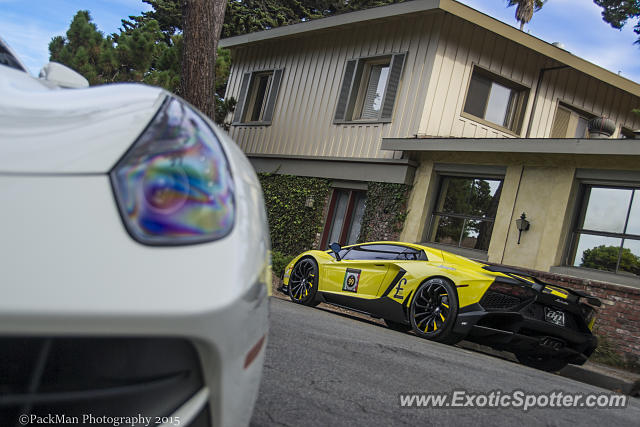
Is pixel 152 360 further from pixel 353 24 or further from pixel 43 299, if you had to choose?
pixel 353 24

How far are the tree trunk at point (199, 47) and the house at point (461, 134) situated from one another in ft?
12.3

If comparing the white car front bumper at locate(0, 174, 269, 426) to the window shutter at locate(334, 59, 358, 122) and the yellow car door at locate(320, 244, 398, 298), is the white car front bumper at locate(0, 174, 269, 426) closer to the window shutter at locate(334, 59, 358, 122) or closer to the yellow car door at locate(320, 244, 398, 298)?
the yellow car door at locate(320, 244, 398, 298)

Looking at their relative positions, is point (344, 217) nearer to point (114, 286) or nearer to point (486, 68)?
point (486, 68)

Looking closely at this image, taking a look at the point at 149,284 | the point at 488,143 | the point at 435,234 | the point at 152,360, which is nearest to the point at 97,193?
the point at 149,284

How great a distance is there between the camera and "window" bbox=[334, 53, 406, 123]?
1482cm

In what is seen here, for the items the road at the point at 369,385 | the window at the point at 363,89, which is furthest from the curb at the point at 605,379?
the window at the point at 363,89

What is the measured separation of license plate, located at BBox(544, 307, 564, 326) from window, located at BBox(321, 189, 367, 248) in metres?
7.85

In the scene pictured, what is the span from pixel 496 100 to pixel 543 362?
8.30 meters

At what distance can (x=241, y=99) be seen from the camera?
19.2 meters

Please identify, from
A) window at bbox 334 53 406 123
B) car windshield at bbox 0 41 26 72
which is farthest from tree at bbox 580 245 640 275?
car windshield at bbox 0 41 26 72

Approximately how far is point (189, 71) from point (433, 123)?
5.02m

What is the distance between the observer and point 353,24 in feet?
Result: 49.4

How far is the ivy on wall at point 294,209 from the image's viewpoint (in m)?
15.5

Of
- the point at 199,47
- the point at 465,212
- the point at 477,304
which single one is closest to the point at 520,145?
the point at 465,212
